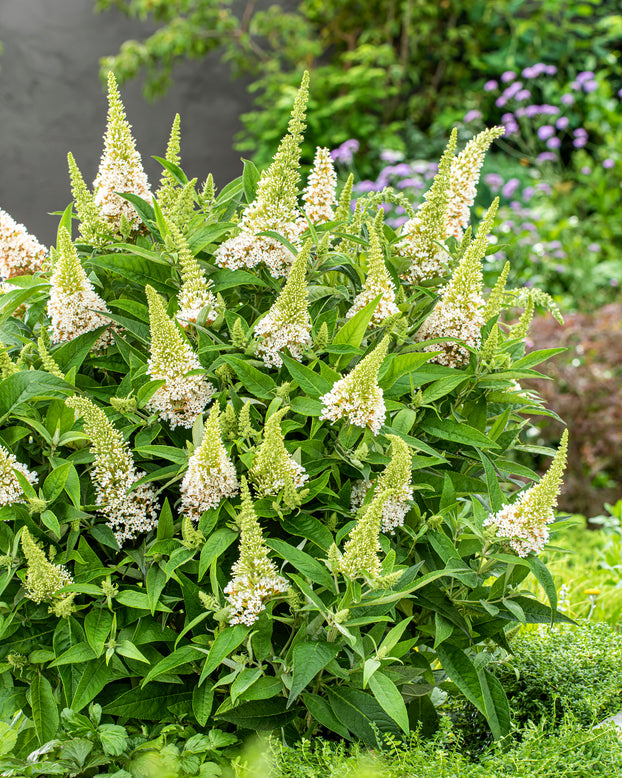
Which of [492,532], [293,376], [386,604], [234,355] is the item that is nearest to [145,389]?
[234,355]

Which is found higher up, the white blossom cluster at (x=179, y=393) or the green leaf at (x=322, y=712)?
the white blossom cluster at (x=179, y=393)

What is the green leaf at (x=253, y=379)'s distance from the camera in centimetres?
156

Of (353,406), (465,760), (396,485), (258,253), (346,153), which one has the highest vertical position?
(346,153)

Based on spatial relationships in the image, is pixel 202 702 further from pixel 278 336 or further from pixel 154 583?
pixel 278 336

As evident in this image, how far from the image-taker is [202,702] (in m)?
1.59

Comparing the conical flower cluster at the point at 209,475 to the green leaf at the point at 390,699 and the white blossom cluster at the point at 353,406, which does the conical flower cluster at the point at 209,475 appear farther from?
the green leaf at the point at 390,699

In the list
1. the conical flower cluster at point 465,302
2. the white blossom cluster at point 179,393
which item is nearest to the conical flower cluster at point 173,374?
the white blossom cluster at point 179,393

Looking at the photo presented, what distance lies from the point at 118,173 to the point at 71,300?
0.35 metres

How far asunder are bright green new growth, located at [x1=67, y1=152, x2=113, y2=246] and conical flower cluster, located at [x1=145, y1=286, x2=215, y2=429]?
0.34 metres

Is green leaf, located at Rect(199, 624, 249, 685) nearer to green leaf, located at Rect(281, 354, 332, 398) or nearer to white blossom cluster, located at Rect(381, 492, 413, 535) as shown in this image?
white blossom cluster, located at Rect(381, 492, 413, 535)

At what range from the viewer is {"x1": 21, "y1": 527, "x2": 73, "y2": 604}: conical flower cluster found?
1438 mm

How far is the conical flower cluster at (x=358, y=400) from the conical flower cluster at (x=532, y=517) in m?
0.35

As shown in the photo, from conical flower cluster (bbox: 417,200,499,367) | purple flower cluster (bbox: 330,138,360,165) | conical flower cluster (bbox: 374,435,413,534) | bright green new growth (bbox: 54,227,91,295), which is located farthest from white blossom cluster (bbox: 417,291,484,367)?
purple flower cluster (bbox: 330,138,360,165)

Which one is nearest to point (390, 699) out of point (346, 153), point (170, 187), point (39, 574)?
point (39, 574)
